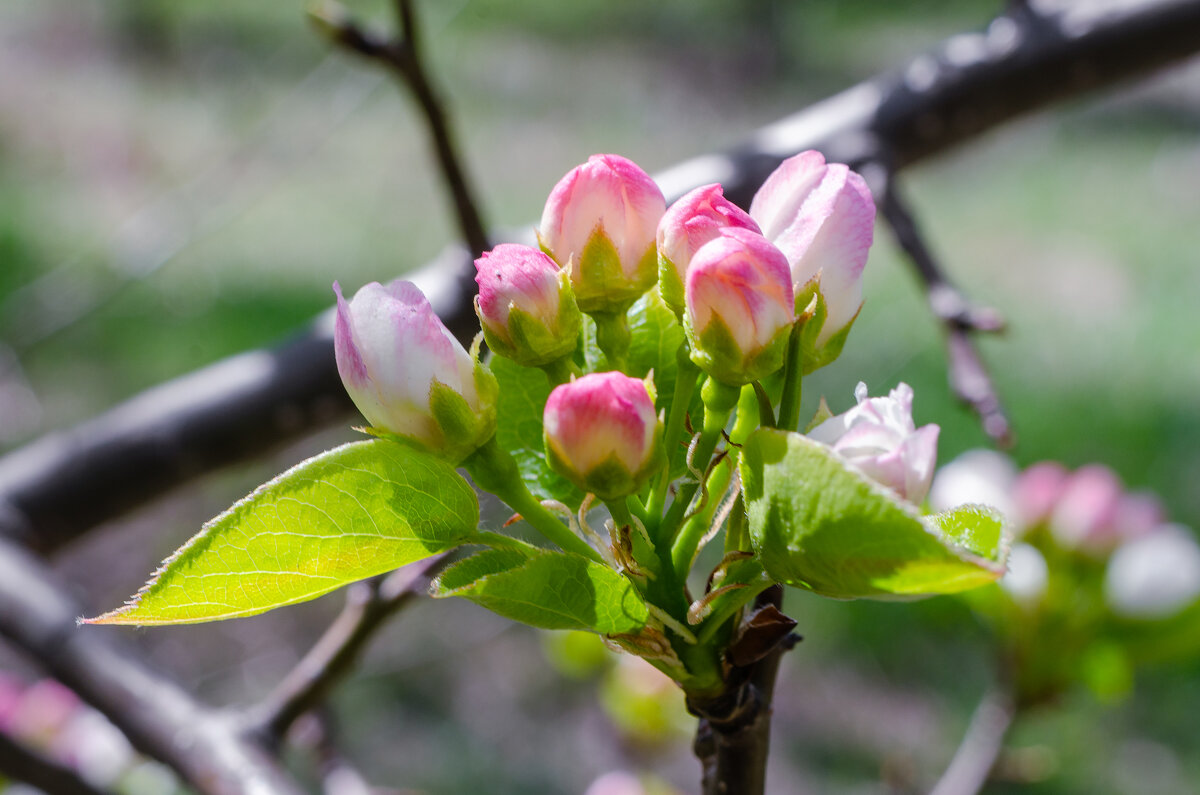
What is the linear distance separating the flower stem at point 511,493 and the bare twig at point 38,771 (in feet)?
1.44

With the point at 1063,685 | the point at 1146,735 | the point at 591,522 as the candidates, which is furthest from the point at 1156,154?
the point at 591,522

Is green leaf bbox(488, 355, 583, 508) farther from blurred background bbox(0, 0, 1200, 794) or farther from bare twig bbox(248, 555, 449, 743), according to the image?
blurred background bbox(0, 0, 1200, 794)

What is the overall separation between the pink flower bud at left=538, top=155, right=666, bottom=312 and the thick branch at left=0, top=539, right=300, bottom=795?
0.31 metres

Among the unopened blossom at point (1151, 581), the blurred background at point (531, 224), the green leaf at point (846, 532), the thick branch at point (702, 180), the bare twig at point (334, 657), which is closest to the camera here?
the green leaf at point (846, 532)

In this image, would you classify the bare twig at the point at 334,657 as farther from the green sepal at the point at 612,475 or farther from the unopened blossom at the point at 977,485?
the unopened blossom at the point at 977,485

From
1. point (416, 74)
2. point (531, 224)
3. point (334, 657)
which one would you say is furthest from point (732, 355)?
point (531, 224)

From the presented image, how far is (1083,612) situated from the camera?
64cm

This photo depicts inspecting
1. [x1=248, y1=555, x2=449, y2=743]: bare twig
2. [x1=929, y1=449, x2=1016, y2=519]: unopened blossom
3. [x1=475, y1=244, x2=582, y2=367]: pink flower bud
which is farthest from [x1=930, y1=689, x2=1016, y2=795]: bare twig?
[x1=475, y1=244, x2=582, y2=367]: pink flower bud

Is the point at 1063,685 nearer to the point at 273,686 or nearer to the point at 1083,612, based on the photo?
the point at 1083,612

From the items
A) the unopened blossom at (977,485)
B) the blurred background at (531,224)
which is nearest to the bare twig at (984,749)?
the blurred background at (531,224)

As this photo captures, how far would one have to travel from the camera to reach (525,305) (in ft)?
0.91

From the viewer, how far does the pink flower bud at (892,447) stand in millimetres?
244

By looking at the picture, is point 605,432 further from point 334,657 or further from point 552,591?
point 334,657

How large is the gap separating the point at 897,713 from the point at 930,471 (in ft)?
4.63
